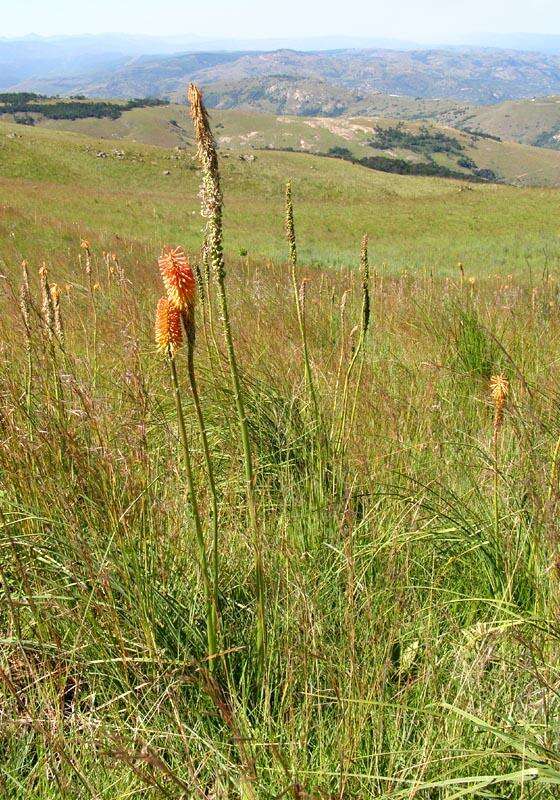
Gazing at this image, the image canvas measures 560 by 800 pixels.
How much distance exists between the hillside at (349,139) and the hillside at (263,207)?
92.8m

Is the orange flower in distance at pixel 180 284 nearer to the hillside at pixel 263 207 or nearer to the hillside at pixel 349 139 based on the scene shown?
the hillside at pixel 263 207

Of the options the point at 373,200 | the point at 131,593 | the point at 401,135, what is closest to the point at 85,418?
the point at 131,593

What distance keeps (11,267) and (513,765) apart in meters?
10.0

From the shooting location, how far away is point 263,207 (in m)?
35.3

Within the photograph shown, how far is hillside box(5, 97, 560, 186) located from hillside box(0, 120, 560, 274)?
92781 mm

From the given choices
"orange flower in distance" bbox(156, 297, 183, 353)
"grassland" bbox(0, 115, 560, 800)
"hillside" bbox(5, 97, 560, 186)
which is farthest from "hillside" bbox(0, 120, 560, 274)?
"hillside" bbox(5, 97, 560, 186)

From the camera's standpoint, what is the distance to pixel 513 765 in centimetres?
143

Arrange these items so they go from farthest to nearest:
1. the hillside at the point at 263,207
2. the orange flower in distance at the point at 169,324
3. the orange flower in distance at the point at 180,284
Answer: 1. the hillside at the point at 263,207
2. the orange flower in distance at the point at 169,324
3. the orange flower in distance at the point at 180,284

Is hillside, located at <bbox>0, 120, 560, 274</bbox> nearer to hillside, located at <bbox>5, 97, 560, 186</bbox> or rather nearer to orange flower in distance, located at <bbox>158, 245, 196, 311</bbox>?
orange flower in distance, located at <bbox>158, 245, 196, 311</bbox>

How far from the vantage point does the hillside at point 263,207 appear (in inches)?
783

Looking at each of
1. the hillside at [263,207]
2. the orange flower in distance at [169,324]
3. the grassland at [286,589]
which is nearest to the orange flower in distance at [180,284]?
the orange flower in distance at [169,324]

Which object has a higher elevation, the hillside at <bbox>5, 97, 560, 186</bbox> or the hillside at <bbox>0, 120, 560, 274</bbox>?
the hillside at <bbox>5, 97, 560, 186</bbox>

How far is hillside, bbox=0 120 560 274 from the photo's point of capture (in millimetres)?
19891

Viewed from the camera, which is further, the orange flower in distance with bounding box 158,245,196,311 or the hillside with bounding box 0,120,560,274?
the hillside with bounding box 0,120,560,274
